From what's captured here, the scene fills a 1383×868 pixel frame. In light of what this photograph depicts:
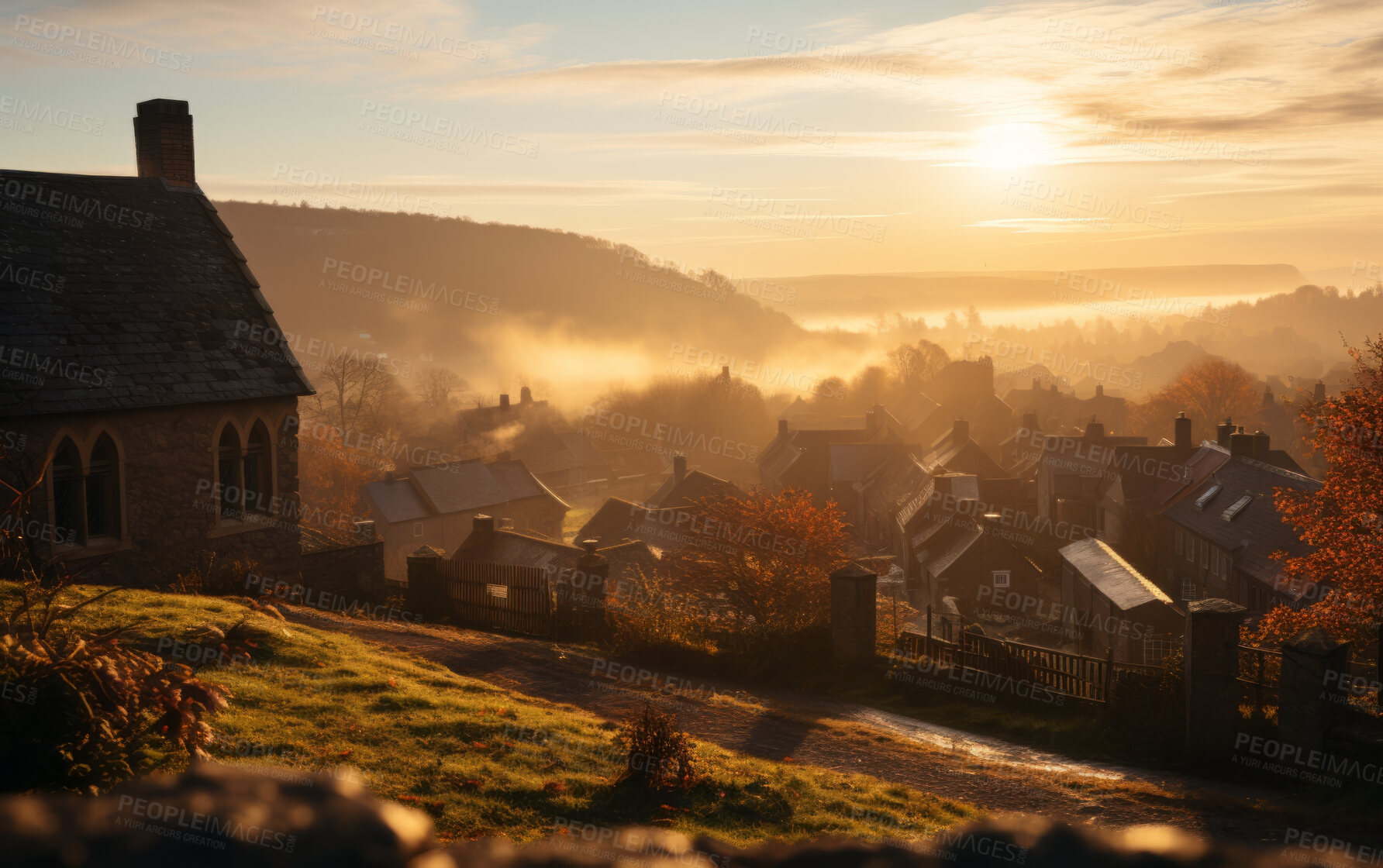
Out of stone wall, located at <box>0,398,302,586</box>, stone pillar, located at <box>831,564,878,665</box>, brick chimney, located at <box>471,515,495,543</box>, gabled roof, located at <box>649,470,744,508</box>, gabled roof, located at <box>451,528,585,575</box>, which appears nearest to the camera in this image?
stone wall, located at <box>0,398,302,586</box>

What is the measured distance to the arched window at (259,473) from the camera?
2350cm

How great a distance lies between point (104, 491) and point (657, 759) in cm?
1607

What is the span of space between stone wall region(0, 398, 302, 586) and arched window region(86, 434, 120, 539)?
162 millimetres

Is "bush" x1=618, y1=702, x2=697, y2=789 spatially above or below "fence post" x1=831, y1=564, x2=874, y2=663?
above

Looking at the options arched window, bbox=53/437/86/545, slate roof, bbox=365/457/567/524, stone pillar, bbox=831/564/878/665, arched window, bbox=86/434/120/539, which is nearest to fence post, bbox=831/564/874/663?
stone pillar, bbox=831/564/878/665

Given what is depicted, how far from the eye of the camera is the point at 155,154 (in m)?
25.6

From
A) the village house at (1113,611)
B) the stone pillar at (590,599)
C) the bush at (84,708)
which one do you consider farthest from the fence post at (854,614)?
the bush at (84,708)

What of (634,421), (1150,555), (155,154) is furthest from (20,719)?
(634,421)

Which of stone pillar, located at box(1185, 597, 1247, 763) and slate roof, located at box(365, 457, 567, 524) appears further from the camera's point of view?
slate roof, located at box(365, 457, 567, 524)

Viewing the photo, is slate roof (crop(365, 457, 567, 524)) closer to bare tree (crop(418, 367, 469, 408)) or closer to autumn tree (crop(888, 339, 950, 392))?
bare tree (crop(418, 367, 469, 408))

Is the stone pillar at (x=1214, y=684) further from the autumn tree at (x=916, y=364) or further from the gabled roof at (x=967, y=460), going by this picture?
the autumn tree at (x=916, y=364)

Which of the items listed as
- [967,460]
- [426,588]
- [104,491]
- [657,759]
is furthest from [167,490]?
[967,460]

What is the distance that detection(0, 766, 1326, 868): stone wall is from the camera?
132 centimetres

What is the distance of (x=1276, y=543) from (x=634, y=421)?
96875 mm
